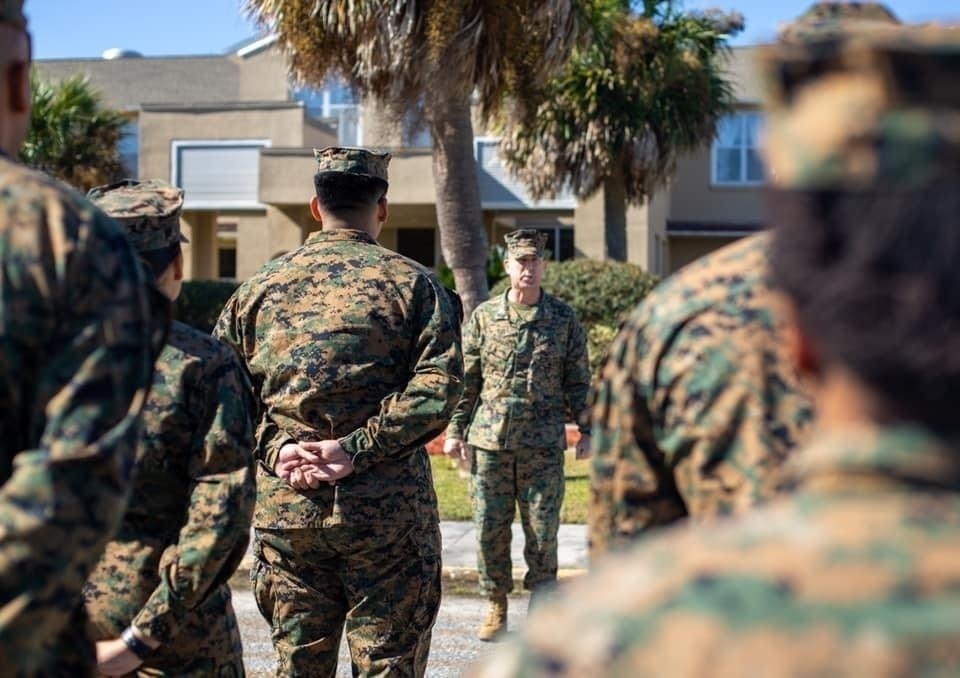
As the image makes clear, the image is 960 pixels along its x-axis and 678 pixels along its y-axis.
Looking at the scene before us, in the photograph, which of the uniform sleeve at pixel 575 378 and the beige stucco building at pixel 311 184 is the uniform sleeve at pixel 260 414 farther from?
the beige stucco building at pixel 311 184

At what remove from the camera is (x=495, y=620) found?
8.28 meters

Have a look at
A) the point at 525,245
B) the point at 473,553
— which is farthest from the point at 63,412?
the point at 473,553

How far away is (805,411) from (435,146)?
13.4 m

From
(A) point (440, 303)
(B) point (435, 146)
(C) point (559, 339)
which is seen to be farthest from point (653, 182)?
(A) point (440, 303)

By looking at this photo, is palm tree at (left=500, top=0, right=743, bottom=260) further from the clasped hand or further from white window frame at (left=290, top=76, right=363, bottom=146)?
the clasped hand

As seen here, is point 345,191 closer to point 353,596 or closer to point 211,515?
point 353,596

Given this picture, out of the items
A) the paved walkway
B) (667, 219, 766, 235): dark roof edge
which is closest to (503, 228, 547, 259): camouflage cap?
the paved walkway

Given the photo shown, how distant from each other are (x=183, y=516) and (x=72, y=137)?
24388 millimetres

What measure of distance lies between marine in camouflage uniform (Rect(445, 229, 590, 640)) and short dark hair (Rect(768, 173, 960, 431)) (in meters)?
7.02

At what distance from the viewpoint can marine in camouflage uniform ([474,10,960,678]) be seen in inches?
51.1

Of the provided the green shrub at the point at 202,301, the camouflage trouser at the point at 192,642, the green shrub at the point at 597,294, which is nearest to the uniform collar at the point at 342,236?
the camouflage trouser at the point at 192,642

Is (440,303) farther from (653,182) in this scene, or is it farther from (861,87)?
(653,182)

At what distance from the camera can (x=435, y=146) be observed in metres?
15.8

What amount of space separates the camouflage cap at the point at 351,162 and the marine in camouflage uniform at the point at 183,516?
157 centimetres
